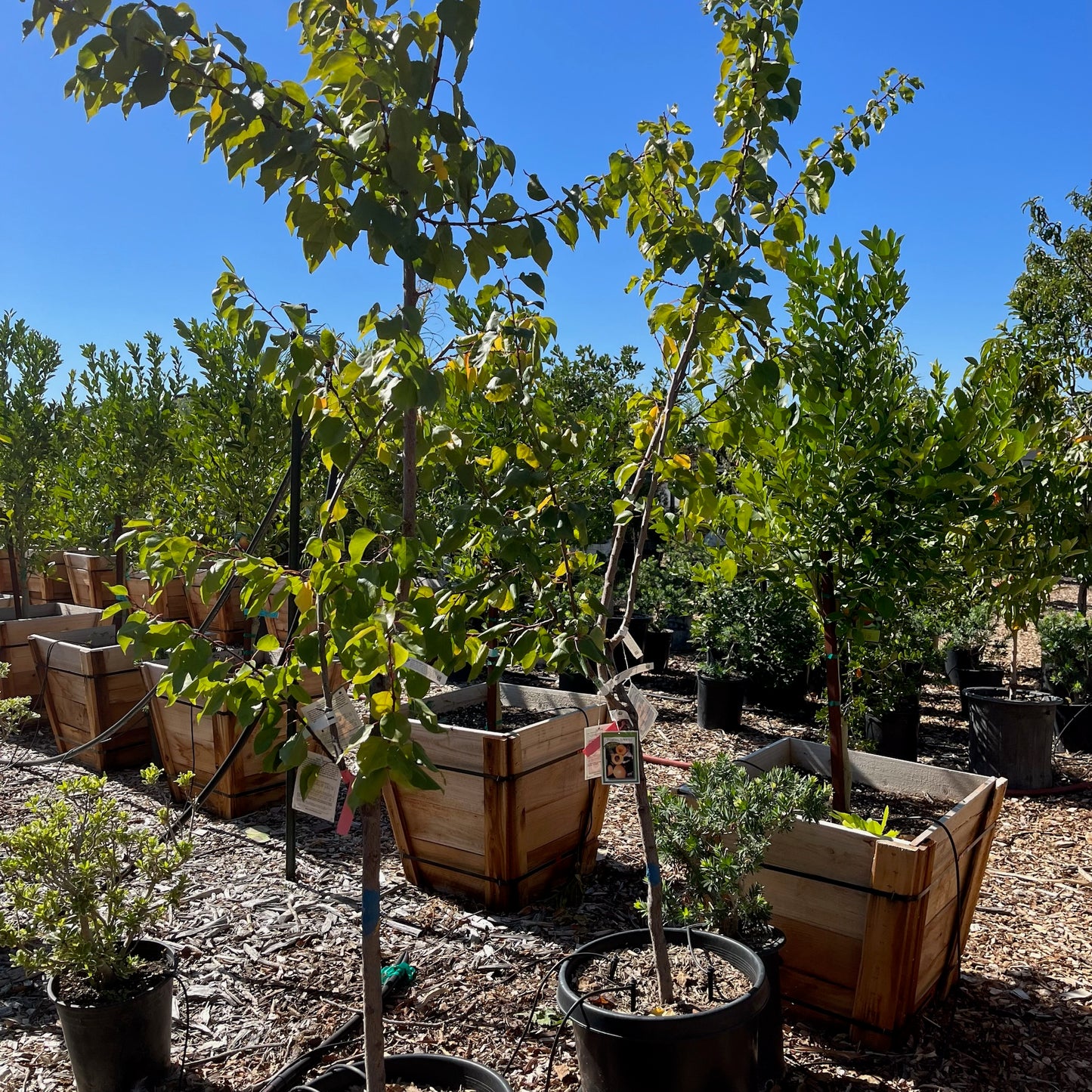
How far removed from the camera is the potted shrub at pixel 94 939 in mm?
2650

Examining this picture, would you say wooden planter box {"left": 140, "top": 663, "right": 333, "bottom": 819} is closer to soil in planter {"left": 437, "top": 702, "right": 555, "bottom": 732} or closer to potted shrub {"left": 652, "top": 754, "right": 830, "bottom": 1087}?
soil in planter {"left": 437, "top": 702, "right": 555, "bottom": 732}

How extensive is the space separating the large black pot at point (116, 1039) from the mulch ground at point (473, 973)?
0.16m

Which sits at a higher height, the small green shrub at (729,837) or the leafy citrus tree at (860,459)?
the leafy citrus tree at (860,459)

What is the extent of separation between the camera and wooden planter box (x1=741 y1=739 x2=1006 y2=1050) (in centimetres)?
278

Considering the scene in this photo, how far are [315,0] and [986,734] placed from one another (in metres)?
5.85

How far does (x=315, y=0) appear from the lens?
5.58 ft

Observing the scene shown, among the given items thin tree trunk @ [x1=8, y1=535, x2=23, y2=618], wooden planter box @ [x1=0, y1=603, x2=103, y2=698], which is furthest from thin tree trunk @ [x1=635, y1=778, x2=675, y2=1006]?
thin tree trunk @ [x1=8, y1=535, x2=23, y2=618]

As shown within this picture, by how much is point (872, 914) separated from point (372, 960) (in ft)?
5.37

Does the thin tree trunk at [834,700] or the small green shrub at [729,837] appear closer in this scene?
the small green shrub at [729,837]

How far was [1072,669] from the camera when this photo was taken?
22.8 ft

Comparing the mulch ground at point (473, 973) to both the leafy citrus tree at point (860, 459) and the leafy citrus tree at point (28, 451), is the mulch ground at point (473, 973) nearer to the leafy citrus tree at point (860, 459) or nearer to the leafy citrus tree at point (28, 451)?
the leafy citrus tree at point (860, 459)

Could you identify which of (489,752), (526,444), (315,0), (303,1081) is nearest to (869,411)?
(526,444)

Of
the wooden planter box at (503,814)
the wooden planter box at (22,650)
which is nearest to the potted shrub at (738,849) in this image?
the wooden planter box at (503,814)

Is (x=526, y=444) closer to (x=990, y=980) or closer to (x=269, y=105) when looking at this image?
(x=269, y=105)
